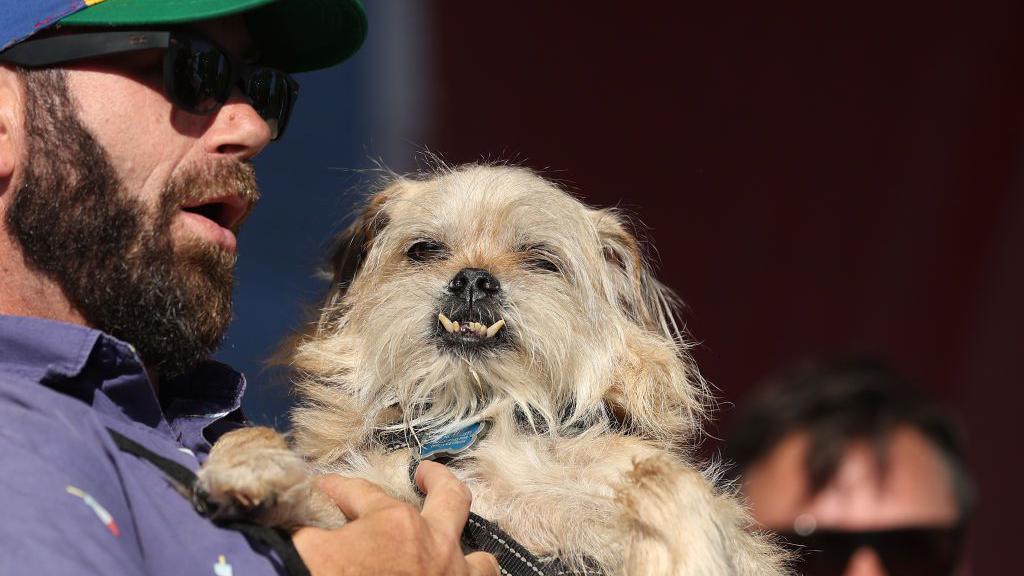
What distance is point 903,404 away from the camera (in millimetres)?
4766

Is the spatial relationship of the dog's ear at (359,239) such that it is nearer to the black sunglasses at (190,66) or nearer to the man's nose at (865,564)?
the black sunglasses at (190,66)

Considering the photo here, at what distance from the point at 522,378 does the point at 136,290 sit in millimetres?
1128

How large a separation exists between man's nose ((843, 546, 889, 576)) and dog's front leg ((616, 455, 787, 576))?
61.1 inches

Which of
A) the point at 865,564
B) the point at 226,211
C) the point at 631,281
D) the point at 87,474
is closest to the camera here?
the point at 87,474

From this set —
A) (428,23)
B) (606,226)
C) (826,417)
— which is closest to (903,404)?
(826,417)

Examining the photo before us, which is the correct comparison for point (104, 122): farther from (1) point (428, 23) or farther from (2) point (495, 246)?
(1) point (428, 23)

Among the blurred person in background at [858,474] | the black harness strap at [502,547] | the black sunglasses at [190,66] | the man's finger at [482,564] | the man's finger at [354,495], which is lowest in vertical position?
the blurred person in background at [858,474]

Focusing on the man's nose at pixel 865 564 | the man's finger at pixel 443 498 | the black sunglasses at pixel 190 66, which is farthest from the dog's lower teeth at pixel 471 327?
the man's nose at pixel 865 564

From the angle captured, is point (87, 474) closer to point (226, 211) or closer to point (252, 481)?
point (252, 481)

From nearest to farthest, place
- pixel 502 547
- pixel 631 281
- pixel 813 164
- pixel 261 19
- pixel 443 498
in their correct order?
pixel 443 498
pixel 502 547
pixel 261 19
pixel 631 281
pixel 813 164

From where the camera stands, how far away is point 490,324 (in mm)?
3357

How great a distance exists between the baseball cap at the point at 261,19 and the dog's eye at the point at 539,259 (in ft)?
2.60

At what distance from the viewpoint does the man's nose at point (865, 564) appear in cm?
441

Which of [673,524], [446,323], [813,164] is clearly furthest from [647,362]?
[813,164]
